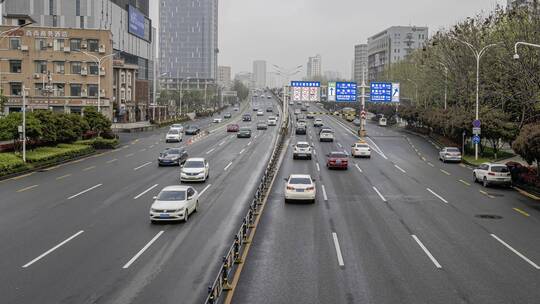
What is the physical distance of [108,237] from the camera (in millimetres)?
22188

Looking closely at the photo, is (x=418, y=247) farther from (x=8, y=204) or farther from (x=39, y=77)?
(x=39, y=77)

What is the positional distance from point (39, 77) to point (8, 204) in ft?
218

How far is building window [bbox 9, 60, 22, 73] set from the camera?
9112 cm

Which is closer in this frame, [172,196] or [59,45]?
[172,196]

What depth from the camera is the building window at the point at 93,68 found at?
3684 inches

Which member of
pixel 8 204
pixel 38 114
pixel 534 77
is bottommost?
pixel 8 204

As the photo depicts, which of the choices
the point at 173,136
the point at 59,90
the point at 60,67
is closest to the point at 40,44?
the point at 60,67

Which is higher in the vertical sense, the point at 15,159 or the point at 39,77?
the point at 39,77

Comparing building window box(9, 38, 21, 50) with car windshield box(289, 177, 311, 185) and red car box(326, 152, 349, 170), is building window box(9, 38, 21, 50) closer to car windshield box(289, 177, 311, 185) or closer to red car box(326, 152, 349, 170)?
red car box(326, 152, 349, 170)

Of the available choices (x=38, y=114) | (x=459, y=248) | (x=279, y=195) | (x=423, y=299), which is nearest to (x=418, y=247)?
(x=459, y=248)

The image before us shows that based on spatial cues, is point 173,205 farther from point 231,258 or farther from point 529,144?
point 529,144

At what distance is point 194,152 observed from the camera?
60.2 meters

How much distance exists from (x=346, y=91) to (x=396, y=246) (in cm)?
6395

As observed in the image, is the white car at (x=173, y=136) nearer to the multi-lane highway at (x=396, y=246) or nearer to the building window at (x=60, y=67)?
the building window at (x=60, y=67)
